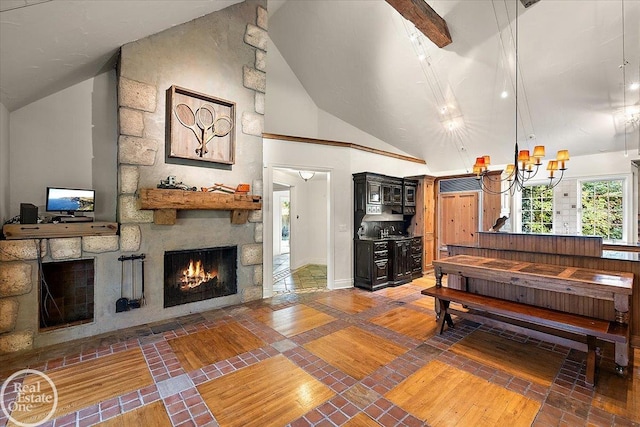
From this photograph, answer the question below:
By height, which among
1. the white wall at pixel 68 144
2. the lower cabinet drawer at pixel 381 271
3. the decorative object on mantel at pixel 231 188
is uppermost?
the white wall at pixel 68 144

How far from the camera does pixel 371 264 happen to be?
198 inches

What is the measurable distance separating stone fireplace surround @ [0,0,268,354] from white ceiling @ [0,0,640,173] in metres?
0.34

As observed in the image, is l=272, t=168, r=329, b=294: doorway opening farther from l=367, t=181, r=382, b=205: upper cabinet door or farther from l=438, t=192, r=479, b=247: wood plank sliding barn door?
l=438, t=192, r=479, b=247: wood plank sliding barn door

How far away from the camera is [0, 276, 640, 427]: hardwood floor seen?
1896 mm

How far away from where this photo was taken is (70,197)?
10.3 ft

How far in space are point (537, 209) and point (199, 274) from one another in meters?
6.74

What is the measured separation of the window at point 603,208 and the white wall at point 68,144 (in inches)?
317

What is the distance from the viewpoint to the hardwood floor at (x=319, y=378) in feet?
6.22

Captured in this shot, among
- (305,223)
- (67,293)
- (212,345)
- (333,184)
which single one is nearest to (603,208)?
(333,184)

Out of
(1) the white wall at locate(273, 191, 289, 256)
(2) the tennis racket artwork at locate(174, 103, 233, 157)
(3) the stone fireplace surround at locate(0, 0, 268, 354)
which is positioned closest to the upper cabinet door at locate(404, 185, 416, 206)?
(3) the stone fireplace surround at locate(0, 0, 268, 354)

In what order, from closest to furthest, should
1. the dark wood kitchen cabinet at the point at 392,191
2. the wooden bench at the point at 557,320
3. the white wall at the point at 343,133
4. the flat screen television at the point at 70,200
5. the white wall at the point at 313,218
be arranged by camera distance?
the wooden bench at the point at 557,320 < the flat screen television at the point at 70,200 < the dark wood kitchen cabinet at the point at 392,191 < the white wall at the point at 343,133 < the white wall at the point at 313,218

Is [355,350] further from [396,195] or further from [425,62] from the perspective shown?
[425,62]

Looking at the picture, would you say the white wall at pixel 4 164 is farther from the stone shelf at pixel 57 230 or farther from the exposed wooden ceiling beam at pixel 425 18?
the exposed wooden ceiling beam at pixel 425 18

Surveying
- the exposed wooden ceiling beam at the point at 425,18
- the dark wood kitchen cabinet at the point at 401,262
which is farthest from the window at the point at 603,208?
the exposed wooden ceiling beam at the point at 425,18
